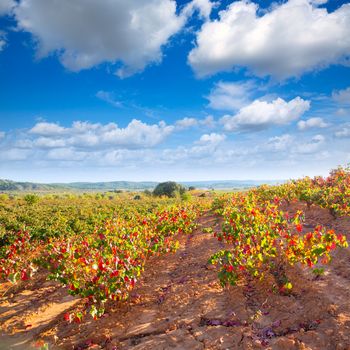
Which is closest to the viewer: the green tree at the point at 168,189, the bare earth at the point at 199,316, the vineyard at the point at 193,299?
the bare earth at the point at 199,316

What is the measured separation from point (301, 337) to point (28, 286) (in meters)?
8.73

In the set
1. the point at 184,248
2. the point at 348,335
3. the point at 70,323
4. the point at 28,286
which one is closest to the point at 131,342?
the point at 70,323

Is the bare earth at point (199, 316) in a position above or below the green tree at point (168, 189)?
below

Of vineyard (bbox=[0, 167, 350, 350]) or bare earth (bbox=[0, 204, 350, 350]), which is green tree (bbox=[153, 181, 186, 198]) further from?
bare earth (bbox=[0, 204, 350, 350])

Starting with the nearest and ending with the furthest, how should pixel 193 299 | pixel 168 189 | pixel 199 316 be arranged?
pixel 199 316, pixel 193 299, pixel 168 189

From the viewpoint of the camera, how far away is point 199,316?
21.7 ft

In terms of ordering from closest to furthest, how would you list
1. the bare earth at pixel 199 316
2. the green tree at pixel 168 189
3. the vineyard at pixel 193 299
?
the bare earth at pixel 199 316 < the vineyard at pixel 193 299 < the green tree at pixel 168 189

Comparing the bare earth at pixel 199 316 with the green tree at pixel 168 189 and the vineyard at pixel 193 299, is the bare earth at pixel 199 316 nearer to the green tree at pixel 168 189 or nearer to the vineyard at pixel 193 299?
the vineyard at pixel 193 299

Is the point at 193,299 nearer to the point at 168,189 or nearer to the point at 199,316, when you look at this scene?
the point at 199,316

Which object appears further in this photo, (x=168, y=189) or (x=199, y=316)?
(x=168, y=189)

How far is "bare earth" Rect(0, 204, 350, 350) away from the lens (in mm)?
5629

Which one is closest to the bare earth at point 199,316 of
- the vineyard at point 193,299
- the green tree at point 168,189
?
the vineyard at point 193,299

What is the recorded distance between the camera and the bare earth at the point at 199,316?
5.63 metres

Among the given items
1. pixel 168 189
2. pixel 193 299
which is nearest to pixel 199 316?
pixel 193 299
